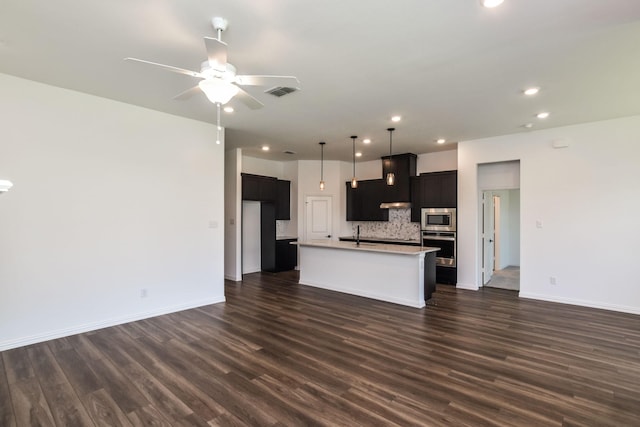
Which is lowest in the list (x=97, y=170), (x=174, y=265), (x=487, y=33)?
(x=174, y=265)

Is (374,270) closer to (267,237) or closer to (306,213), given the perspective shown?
(306,213)

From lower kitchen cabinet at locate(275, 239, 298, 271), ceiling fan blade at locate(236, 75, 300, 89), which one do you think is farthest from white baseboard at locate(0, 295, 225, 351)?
ceiling fan blade at locate(236, 75, 300, 89)

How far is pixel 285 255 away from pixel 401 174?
11.4ft

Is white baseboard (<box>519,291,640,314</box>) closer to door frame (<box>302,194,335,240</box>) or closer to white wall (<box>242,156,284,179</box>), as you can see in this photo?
door frame (<box>302,194,335,240</box>)

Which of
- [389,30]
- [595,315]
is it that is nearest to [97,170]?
[389,30]

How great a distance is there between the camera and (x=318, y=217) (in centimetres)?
820

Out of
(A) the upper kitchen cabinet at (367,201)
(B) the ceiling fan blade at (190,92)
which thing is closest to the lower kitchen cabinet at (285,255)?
(A) the upper kitchen cabinet at (367,201)

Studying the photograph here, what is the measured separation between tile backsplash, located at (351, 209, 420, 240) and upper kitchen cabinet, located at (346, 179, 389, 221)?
27 cm

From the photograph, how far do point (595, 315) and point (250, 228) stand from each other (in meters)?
6.62

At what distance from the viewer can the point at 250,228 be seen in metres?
7.73

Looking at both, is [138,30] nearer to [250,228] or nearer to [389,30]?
[389,30]

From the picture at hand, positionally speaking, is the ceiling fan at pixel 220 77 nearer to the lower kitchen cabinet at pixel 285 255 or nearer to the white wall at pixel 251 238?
the white wall at pixel 251 238

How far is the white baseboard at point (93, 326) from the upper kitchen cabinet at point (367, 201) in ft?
14.0

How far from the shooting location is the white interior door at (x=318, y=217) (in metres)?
8.12
